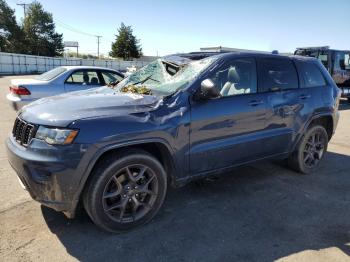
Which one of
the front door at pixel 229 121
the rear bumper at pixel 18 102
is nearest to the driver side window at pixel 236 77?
the front door at pixel 229 121

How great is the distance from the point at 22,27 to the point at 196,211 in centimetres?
7264

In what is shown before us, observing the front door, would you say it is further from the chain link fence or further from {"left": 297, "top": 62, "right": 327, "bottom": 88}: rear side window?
the chain link fence

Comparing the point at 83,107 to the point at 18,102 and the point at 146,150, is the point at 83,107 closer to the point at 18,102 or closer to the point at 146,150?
the point at 146,150

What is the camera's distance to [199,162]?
13.1ft

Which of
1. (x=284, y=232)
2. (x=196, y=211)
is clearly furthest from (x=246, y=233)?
(x=196, y=211)

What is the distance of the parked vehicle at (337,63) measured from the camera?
1592 cm

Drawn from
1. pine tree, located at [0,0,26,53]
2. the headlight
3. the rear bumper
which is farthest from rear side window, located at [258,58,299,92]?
pine tree, located at [0,0,26,53]

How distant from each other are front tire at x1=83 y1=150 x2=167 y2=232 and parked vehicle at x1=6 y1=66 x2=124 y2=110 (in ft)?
20.0

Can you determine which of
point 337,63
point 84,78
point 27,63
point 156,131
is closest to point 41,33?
point 27,63

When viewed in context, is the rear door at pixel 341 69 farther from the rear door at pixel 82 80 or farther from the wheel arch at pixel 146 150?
the wheel arch at pixel 146 150

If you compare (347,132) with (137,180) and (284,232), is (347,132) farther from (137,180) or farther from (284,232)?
(137,180)

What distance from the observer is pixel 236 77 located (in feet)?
14.5

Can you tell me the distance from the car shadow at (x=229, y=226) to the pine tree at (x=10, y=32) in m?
68.1

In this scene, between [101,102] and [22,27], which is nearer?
[101,102]
